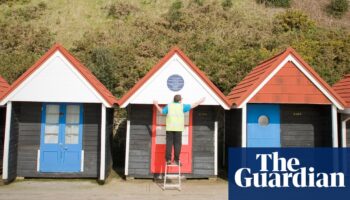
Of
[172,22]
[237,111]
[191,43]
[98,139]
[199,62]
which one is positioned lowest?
[98,139]

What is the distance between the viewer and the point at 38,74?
9.01 m

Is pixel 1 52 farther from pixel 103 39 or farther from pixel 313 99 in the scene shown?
pixel 313 99

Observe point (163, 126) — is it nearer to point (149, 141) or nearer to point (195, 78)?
point (149, 141)

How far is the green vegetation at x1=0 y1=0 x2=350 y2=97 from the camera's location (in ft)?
64.6

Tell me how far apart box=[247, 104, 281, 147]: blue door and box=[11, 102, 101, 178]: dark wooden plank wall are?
4.45 metres

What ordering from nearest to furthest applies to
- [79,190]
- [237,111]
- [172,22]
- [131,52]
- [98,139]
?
[79,190] < [98,139] < [237,111] < [131,52] < [172,22]

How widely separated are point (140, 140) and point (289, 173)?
168 inches

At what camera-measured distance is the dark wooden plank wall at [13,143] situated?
9.06 meters

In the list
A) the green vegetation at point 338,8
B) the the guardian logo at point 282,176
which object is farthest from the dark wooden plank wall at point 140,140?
the green vegetation at point 338,8

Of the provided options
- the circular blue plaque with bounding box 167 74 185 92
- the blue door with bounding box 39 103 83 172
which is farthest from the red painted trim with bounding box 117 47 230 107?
the blue door with bounding box 39 103 83 172

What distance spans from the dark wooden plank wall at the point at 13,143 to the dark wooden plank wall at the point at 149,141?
3149 mm

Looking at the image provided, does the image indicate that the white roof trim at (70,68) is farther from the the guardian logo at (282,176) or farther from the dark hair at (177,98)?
the the guardian logo at (282,176)

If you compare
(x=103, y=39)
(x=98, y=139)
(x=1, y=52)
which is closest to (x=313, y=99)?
(x=98, y=139)

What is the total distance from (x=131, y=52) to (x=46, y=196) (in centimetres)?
1585
